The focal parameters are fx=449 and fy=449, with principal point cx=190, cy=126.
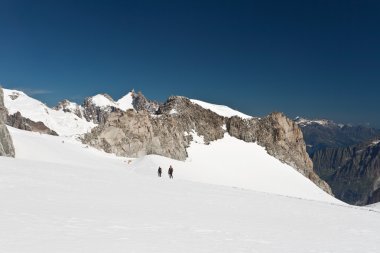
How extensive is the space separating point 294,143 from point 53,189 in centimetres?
9310

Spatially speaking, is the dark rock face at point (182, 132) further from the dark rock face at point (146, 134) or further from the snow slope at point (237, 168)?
the snow slope at point (237, 168)

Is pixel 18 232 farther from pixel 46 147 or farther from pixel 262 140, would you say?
pixel 262 140

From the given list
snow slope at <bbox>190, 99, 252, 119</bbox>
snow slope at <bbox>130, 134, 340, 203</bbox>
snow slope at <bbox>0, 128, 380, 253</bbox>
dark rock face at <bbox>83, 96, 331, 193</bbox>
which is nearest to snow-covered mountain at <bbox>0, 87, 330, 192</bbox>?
dark rock face at <bbox>83, 96, 331, 193</bbox>

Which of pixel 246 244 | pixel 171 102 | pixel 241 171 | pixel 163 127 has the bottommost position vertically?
pixel 246 244

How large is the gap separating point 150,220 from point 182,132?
70704 millimetres

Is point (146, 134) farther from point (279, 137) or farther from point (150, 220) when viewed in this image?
point (150, 220)

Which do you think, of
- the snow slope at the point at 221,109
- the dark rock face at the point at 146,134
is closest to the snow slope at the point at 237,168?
the dark rock face at the point at 146,134

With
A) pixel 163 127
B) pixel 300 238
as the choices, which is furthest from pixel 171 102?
pixel 300 238

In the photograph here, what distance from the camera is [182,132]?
291 ft

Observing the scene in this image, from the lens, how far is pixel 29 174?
2678 centimetres

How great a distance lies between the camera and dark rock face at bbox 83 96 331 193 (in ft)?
259

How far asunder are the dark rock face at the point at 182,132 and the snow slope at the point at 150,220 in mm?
46582

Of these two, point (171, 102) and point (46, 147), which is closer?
point (46, 147)

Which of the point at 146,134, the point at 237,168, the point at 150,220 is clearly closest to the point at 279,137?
the point at 237,168
